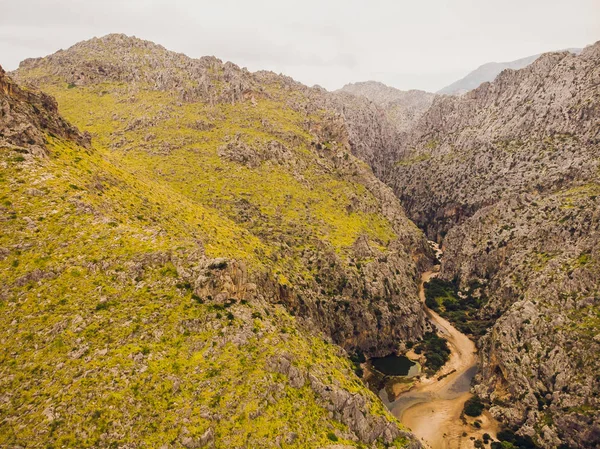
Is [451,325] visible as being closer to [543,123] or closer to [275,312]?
[275,312]

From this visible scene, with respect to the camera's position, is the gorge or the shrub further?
the shrub

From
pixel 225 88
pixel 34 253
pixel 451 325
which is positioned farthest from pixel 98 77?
pixel 451 325

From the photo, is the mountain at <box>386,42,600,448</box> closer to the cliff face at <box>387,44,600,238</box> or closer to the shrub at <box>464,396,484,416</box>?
the cliff face at <box>387,44,600,238</box>

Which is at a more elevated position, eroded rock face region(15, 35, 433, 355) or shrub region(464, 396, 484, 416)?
eroded rock face region(15, 35, 433, 355)

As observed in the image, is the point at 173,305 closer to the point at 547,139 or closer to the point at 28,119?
the point at 28,119

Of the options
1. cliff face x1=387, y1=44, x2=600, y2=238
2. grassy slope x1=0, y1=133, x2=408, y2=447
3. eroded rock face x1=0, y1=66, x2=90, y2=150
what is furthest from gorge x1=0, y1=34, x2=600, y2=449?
cliff face x1=387, y1=44, x2=600, y2=238

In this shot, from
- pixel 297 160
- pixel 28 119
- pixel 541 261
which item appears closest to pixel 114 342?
pixel 28 119

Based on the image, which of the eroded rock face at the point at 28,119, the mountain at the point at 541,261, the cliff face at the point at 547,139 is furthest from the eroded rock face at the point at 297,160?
the cliff face at the point at 547,139

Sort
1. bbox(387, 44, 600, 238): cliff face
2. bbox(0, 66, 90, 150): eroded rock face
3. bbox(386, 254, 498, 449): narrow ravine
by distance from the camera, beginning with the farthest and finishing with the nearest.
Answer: bbox(387, 44, 600, 238): cliff face
bbox(386, 254, 498, 449): narrow ravine
bbox(0, 66, 90, 150): eroded rock face
